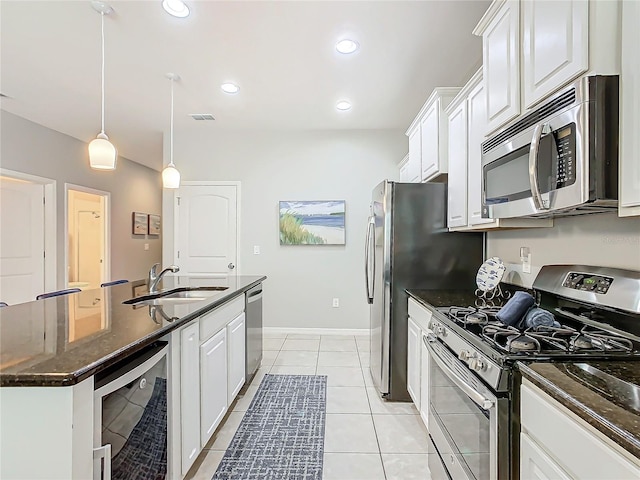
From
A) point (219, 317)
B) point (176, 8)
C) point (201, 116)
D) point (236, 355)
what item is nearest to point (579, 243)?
point (219, 317)

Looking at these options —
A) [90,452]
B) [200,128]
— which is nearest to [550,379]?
[90,452]

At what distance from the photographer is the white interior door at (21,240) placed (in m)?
4.08

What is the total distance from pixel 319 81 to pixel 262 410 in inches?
113

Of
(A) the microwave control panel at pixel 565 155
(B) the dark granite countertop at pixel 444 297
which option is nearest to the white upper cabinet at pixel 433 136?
(B) the dark granite countertop at pixel 444 297

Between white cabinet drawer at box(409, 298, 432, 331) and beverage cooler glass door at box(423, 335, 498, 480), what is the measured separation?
0.92ft

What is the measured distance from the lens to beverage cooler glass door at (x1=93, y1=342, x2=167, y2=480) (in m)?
1.08

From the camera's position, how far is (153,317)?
157 cm

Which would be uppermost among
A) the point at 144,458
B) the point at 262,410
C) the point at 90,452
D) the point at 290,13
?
the point at 290,13

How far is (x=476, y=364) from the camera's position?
1216 millimetres

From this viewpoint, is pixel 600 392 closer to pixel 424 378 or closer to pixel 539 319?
pixel 539 319

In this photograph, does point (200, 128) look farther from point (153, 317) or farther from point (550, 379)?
point (550, 379)

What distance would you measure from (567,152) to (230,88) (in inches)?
120

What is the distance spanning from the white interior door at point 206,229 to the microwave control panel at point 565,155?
3.99 meters

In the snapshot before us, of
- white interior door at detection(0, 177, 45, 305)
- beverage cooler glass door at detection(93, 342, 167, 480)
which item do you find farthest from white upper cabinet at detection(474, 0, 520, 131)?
white interior door at detection(0, 177, 45, 305)
